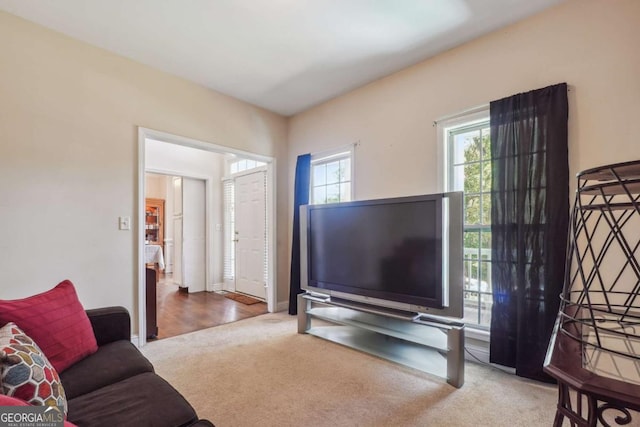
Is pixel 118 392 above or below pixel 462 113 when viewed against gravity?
below

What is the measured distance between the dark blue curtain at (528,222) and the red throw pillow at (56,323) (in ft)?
8.74

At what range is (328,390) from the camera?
80.4 inches

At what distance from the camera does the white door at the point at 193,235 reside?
511cm

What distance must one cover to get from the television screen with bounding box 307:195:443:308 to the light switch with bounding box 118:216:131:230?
170 centimetres

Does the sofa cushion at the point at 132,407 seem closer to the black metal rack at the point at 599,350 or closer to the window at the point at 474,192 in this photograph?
the black metal rack at the point at 599,350

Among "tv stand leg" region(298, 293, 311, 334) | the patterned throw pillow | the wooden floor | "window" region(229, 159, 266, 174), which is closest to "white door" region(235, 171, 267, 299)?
"window" region(229, 159, 266, 174)

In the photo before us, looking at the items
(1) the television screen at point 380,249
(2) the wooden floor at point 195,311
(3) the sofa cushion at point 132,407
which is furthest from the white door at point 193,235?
(3) the sofa cushion at point 132,407

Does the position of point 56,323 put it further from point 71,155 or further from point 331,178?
A: point 331,178

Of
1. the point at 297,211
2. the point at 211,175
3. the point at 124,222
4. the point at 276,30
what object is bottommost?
the point at 124,222

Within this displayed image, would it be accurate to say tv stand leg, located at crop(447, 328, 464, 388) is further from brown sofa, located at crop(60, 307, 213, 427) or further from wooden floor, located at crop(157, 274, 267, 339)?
wooden floor, located at crop(157, 274, 267, 339)

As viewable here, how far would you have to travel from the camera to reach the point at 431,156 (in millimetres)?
2734

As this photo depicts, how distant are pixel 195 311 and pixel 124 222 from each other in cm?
172

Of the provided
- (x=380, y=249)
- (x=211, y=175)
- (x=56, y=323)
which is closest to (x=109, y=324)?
(x=56, y=323)

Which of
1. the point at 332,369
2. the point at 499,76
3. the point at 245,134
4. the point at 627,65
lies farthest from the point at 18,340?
the point at 627,65
